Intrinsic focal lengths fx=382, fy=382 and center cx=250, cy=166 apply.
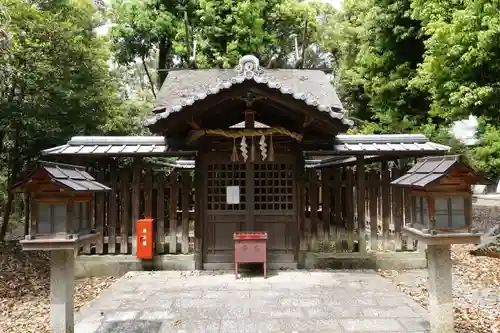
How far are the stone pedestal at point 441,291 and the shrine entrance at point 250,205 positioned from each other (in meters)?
4.56

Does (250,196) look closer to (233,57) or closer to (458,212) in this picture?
(458,212)

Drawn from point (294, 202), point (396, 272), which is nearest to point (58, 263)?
point (294, 202)

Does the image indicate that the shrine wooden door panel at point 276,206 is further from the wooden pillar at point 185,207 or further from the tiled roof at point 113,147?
the tiled roof at point 113,147

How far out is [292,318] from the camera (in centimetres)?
615

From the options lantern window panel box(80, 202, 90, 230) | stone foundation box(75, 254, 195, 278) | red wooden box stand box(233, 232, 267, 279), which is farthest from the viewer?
stone foundation box(75, 254, 195, 278)

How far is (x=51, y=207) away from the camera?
495cm

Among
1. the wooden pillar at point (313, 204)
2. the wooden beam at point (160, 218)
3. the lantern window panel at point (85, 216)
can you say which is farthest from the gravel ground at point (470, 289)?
the lantern window panel at point (85, 216)

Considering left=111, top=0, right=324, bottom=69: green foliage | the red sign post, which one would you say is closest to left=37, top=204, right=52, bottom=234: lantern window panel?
the red sign post

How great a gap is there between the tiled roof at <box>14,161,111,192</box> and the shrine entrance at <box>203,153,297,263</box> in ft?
14.0

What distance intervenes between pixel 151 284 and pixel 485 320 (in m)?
6.31

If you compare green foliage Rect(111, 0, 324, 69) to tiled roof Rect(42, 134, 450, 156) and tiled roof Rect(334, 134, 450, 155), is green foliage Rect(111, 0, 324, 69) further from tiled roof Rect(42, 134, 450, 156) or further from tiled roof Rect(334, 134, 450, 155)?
tiled roof Rect(334, 134, 450, 155)

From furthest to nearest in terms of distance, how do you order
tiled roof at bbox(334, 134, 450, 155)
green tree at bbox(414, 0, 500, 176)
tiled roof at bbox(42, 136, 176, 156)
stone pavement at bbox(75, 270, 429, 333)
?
green tree at bbox(414, 0, 500, 176)
tiled roof at bbox(334, 134, 450, 155)
tiled roof at bbox(42, 136, 176, 156)
stone pavement at bbox(75, 270, 429, 333)

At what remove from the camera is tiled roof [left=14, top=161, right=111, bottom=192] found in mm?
4804

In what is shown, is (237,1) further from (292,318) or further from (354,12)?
(292,318)
